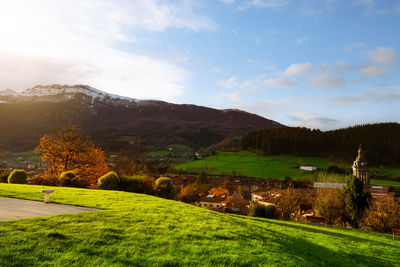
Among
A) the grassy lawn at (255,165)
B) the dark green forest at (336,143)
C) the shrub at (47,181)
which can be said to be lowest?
the grassy lawn at (255,165)

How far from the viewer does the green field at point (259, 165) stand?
82.7 meters

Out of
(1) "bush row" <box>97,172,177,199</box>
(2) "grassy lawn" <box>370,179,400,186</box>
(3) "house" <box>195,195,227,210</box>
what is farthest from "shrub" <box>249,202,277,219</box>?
(2) "grassy lawn" <box>370,179,400,186</box>

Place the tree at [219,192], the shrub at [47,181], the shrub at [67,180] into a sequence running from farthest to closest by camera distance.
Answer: the tree at [219,192] < the shrub at [47,181] < the shrub at [67,180]

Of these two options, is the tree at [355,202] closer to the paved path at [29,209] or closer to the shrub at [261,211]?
the shrub at [261,211]

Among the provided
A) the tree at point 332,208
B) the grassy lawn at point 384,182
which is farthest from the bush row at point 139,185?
the grassy lawn at point 384,182

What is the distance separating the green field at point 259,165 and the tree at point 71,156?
5277 cm

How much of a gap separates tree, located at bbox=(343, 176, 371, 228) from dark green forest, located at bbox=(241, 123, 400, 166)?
271 feet

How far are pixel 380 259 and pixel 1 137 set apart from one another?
512 feet

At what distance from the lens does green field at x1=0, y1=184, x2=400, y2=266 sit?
698cm

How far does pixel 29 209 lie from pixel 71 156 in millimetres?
25329

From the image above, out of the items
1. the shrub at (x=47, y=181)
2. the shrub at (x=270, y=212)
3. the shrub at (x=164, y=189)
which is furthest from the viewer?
the shrub at (x=47, y=181)

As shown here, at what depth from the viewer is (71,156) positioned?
117 ft

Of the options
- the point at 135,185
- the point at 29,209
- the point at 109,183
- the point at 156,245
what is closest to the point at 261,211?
the point at 135,185

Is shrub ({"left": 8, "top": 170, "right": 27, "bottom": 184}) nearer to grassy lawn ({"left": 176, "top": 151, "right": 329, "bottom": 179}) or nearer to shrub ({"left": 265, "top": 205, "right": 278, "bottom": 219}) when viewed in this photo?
shrub ({"left": 265, "top": 205, "right": 278, "bottom": 219})
